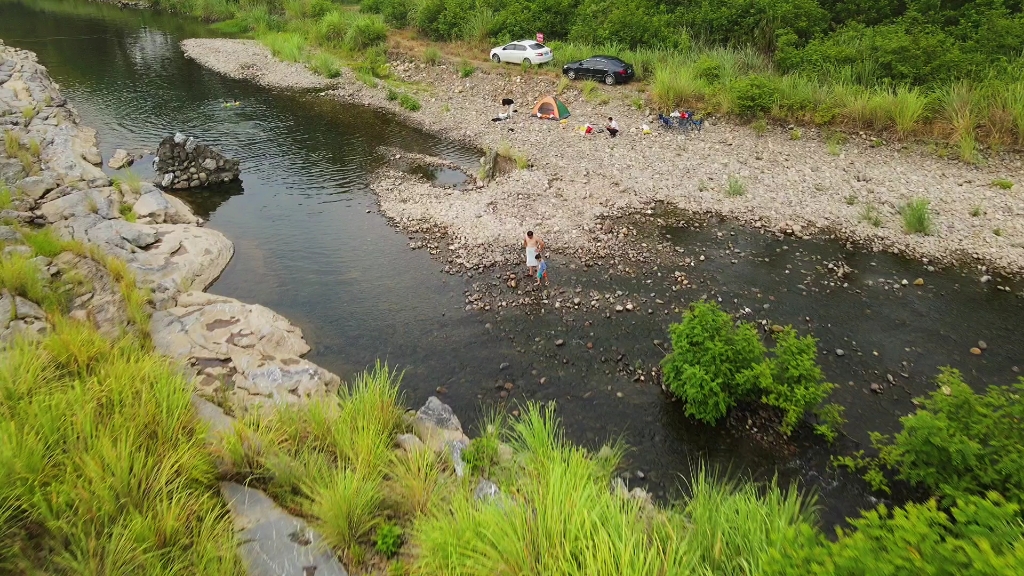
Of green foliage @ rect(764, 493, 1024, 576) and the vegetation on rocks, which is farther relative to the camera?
the vegetation on rocks

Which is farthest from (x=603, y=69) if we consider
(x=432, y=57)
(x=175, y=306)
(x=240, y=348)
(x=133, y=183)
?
(x=240, y=348)

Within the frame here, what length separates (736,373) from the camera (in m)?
9.58

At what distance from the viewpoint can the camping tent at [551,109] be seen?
2542cm

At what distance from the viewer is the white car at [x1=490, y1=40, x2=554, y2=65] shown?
101 ft

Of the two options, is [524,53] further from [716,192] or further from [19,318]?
[19,318]

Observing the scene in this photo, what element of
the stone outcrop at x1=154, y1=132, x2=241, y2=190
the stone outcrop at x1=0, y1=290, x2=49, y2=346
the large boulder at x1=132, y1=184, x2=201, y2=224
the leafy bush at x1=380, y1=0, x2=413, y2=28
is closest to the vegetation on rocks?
the stone outcrop at x1=0, y1=290, x2=49, y2=346

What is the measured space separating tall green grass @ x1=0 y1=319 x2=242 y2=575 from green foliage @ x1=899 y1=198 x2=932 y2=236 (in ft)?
59.5

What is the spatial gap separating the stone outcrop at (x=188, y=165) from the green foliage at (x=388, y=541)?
63.5 feet

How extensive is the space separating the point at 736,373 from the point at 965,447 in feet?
10.5

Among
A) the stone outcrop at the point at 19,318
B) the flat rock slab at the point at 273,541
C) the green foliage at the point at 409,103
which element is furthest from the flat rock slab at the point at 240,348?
the green foliage at the point at 409,103

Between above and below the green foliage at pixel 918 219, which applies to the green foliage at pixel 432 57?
above

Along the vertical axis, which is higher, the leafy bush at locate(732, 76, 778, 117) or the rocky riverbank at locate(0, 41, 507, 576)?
the leafy bush at locate(732, 76, 778, 117)

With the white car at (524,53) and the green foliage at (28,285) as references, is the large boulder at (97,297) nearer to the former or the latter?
the green foliage at (28,285)

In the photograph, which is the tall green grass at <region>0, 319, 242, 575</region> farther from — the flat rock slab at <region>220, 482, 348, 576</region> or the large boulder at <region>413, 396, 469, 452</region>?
the large boulder at <region>413, 396, 469, 452</region>
